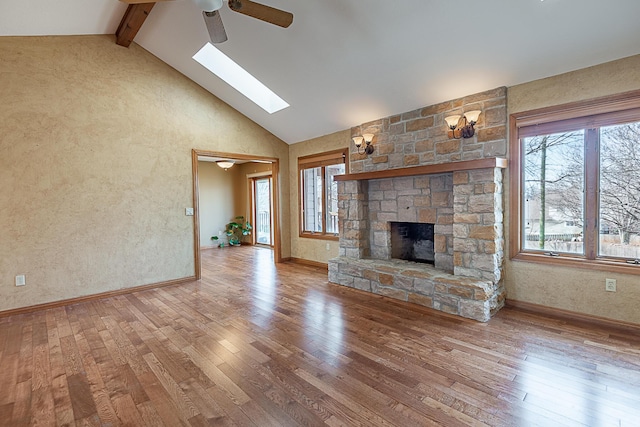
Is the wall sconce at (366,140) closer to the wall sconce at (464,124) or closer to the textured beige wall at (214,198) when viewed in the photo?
the wall sconce at (464,124)

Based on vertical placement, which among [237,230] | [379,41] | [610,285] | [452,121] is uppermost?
[379,41]

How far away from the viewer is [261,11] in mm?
2461

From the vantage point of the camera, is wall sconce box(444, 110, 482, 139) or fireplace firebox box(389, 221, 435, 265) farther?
fireplace firebox box(389, 221, 435, 265)

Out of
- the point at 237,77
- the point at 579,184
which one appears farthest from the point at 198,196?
the point at 579,184

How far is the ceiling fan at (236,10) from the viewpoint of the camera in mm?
2273

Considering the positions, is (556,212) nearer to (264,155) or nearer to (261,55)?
(261,55)

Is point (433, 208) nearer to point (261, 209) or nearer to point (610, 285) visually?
point (610, 285)

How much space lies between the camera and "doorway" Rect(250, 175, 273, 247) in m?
9.06

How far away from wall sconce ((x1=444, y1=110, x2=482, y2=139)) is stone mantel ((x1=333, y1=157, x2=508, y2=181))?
1.28ft

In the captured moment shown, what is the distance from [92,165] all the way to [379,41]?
404 centimetres

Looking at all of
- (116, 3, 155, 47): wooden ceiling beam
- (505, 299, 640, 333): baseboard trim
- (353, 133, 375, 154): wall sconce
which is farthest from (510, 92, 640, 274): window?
(116, 3, 155, 47): wooden ceiling beam

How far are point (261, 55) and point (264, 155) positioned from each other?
2.30 meters

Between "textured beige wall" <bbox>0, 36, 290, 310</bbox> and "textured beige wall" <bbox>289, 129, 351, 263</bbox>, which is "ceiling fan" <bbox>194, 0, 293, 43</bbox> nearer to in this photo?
"textured beige wall" <bbox>0, 36, 290, 310</bbox>

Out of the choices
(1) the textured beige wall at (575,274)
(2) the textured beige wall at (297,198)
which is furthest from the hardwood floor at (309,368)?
(2) the textured beige wall at (297,198)
